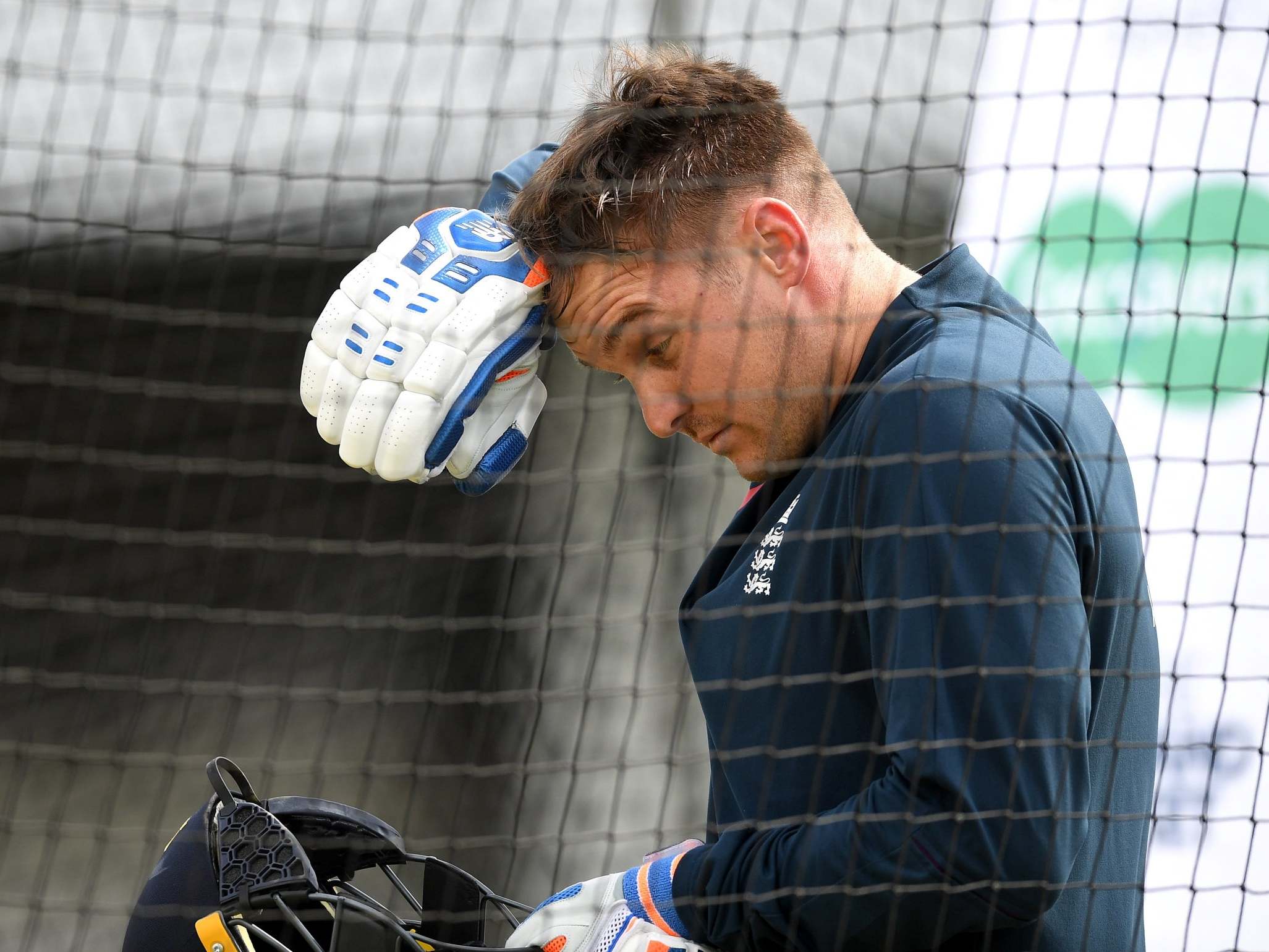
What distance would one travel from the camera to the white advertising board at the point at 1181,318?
236 cm

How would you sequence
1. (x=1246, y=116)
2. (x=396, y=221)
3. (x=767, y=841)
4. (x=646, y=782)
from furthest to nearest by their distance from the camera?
(x=646, y=782) → (x=396, y=221) → (x=1246, y=116) → (x=767, y=841)

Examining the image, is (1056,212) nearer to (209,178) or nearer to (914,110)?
(914,110)

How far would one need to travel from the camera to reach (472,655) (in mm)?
4062

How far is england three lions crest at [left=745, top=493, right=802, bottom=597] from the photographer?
1227mm

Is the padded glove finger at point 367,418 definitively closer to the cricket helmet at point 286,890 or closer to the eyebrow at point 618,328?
the eyebrow at point 618,328

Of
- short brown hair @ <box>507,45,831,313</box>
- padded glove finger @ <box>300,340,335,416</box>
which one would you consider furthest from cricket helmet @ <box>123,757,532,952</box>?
short brown hair @ <box>507,45,831,313</box>

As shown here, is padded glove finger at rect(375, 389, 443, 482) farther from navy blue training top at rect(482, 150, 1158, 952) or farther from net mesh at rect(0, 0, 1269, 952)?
navy blue training top at rect(482, 150, 1158, 952)

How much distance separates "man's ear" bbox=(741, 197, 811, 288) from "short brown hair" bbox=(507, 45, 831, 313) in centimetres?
5

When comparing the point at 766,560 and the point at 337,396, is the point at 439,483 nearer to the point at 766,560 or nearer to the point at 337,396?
the point at 337,396

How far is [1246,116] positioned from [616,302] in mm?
1600

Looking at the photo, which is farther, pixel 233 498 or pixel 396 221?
pixel 233 498

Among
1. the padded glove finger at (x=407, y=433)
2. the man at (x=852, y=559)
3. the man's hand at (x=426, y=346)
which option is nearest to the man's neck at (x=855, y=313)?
the man at (x=852, y=559)

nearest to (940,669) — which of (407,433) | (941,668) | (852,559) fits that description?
(941,668)

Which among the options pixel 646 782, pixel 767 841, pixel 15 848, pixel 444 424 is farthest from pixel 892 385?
pixel 15 848
